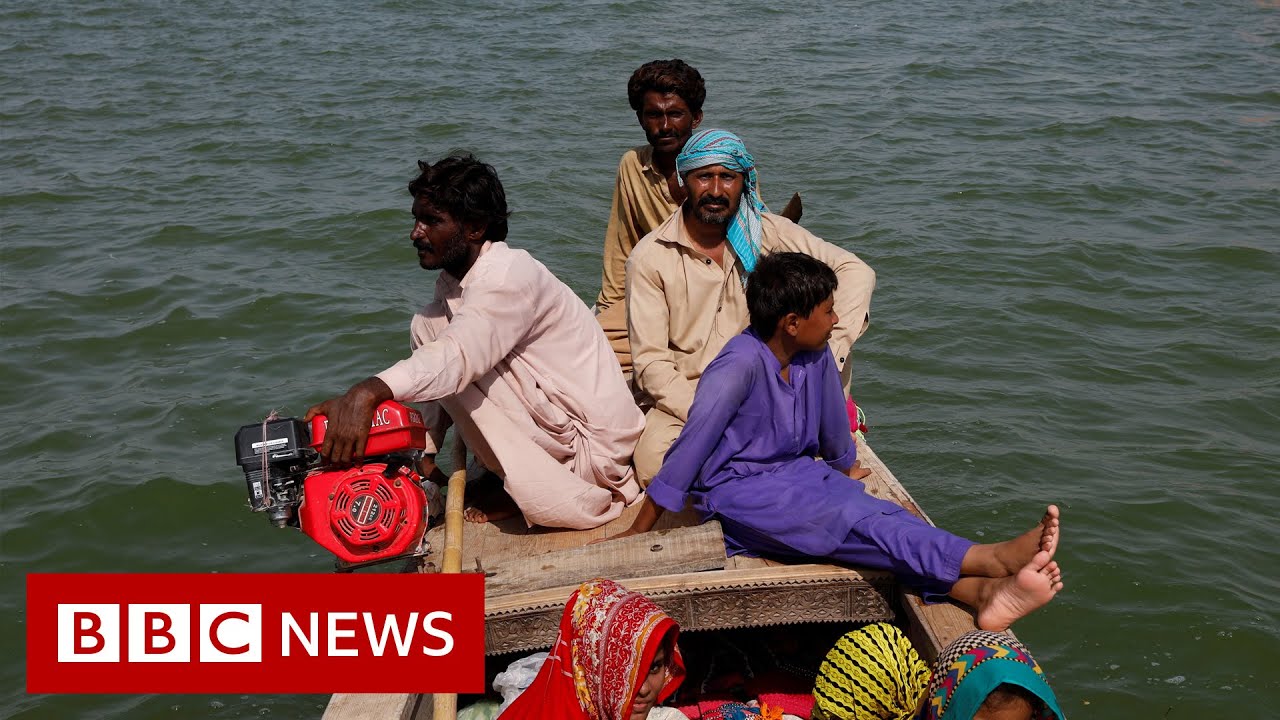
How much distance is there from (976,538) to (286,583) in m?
3.21

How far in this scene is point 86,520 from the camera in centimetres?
583

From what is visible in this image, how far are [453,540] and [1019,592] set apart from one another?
62.6 inches

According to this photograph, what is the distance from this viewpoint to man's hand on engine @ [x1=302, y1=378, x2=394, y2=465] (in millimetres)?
3172

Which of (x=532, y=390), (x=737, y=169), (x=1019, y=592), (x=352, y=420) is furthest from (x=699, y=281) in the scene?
(x=1019, y=592)

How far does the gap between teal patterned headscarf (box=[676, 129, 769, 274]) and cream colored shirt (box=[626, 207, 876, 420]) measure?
7cm

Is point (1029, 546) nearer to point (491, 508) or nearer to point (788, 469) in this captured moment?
point (788, 469)

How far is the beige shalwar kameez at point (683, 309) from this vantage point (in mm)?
4066

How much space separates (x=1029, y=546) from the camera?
10.0 ft

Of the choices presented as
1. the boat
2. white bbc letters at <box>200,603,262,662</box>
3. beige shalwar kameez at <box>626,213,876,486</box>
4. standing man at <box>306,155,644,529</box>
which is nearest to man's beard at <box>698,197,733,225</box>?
beige shalwar kameez at <box>626,213,876,486</box>

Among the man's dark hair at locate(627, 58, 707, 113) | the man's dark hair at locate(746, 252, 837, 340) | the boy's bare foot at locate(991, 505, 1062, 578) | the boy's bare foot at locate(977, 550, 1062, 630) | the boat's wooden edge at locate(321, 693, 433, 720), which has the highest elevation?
the man's dark hair at locate(627, 58, 707, 113)

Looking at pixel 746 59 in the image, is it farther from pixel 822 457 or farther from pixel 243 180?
pixel 822 457

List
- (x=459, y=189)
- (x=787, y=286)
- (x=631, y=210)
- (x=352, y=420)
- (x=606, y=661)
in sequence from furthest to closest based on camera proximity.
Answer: (x=631, y=210), (x=459, y=189), (x=787, y=286), (x=352, y=420), (x=606, y=661)

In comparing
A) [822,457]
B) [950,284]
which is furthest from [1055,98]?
[822,457]

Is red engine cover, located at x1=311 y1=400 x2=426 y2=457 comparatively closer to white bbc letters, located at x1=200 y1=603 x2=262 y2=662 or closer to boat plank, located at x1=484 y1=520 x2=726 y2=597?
boat plank, located at x1=484 y1=520 x2=726 y2=597
